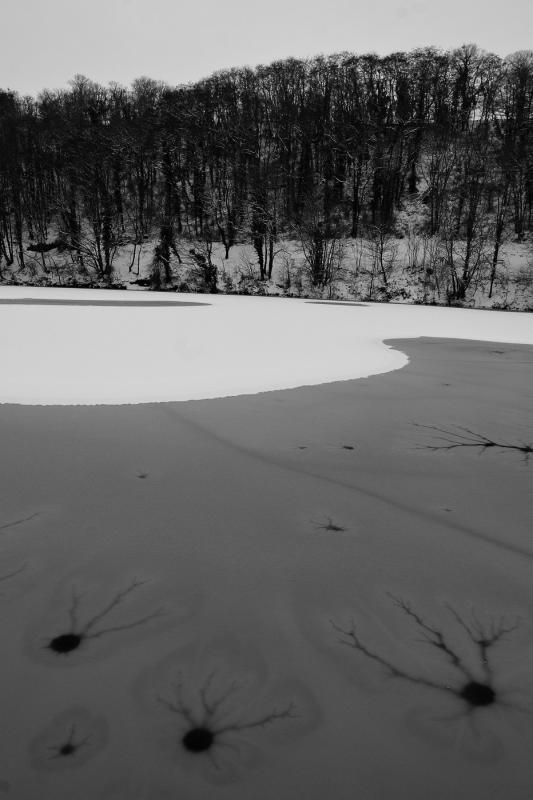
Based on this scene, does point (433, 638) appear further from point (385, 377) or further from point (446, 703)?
point (385, 377)

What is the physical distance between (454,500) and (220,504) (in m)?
1.03

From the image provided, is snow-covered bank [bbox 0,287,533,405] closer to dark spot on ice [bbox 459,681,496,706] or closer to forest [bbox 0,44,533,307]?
dark spot on ice [bbox 459,681,496,706]

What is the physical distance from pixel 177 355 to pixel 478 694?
513 cm

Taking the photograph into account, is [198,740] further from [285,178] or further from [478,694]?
[285,178]

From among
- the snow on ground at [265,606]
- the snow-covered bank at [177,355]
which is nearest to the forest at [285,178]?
the snow-covered bank at [177,355]

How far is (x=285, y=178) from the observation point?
32531 millimetres

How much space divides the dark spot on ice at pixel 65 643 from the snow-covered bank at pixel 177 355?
2608 mm

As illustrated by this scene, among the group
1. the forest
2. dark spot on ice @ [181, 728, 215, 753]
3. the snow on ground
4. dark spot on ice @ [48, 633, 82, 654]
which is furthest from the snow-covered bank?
the forest

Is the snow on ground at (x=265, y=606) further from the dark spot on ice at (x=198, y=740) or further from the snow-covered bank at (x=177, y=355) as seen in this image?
the snow-covered bank at (x=177, y=355)

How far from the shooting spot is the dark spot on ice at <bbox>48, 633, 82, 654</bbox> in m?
1.17

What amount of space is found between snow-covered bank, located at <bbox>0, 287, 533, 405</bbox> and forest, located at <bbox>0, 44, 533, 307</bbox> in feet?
54.6

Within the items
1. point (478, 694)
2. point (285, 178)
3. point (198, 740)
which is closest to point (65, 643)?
point (198, 740)

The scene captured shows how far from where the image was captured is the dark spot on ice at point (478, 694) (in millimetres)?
1050

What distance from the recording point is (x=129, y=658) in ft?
3.77
